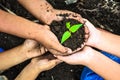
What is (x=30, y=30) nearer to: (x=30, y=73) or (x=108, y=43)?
(x=30, y=73)

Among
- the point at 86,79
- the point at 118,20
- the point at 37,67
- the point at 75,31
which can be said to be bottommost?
the point at 86,79

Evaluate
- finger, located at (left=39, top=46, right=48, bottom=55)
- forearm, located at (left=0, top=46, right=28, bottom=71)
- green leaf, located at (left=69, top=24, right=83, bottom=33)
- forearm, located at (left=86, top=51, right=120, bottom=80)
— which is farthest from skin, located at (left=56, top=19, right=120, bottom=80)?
forearm, located at (left=0, top=46, right=28, bottom=71)

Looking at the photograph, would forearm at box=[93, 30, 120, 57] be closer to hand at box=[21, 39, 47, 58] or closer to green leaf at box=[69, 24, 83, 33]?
green leaf at box=[69, 24, 83, 33]

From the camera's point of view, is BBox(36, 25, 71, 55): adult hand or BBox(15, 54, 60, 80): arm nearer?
BBox(36, 25, 71, 55): adult hand

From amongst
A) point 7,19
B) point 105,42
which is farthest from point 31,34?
point 105,42

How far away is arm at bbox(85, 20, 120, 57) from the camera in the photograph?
209cm

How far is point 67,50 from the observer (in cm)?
200

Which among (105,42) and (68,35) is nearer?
(68,35)

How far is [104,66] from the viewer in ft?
6.79

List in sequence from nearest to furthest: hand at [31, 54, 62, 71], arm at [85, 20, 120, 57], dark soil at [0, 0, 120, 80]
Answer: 1. arm at [85, 20, 120, 57]
2. hand at [31, 54, 62, 71]
3. dark soil at [0, 0, 120, 80]

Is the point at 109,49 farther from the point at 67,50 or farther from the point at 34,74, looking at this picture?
the point at 34,74

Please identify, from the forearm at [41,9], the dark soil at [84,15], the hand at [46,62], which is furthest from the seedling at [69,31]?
the dark soil at [84,15]

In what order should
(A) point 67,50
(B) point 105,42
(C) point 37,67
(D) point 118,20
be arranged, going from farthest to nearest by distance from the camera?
(D) point 118,20, (C) point 37,67, (B) point 105,42, (A) point 67,50

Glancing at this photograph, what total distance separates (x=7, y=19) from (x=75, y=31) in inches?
21.0
